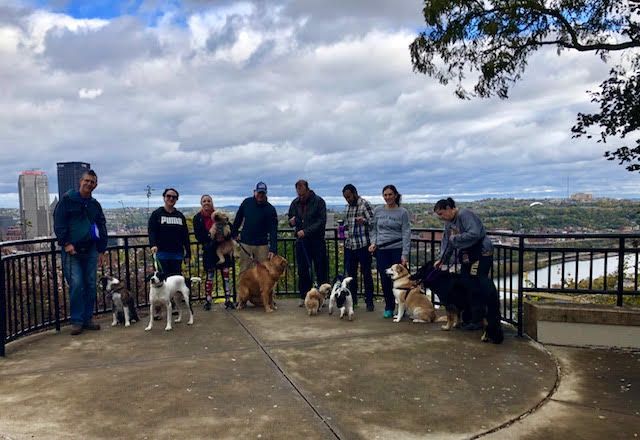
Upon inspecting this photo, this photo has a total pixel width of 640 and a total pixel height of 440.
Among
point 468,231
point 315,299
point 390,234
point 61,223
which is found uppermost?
point 61,223

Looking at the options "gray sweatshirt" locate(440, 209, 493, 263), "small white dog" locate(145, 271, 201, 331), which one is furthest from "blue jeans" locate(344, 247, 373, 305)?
"small white dog" locate(145, 271, 201, 331)

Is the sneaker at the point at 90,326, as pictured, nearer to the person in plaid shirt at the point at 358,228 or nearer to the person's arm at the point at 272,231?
the person's arm at the point at 272,231

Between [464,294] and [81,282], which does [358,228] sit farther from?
[81,282]

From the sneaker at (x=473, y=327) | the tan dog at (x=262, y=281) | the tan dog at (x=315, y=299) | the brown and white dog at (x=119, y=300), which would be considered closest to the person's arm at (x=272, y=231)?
the tan dog at (x=262, y=281)

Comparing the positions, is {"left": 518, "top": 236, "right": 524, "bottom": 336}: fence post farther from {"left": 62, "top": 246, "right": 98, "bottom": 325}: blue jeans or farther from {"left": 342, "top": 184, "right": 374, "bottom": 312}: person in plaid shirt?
{"left": 62, "top": 246, "right": 98, "bottom": 325}: blue jeans

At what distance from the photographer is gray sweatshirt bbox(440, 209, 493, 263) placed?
5.16m

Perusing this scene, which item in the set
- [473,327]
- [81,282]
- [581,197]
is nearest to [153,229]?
[81,282]

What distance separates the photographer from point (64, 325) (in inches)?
233

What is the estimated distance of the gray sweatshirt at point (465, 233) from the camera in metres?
5.16

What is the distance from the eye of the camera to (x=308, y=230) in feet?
22.0

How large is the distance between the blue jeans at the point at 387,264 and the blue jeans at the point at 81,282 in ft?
12.3

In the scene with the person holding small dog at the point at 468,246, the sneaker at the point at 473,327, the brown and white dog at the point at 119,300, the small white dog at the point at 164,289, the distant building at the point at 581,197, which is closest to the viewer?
the person holding small dog at the point at 468,246

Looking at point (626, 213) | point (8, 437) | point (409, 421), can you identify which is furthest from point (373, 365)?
point (626, 213)

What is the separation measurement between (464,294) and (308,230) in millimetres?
2492
